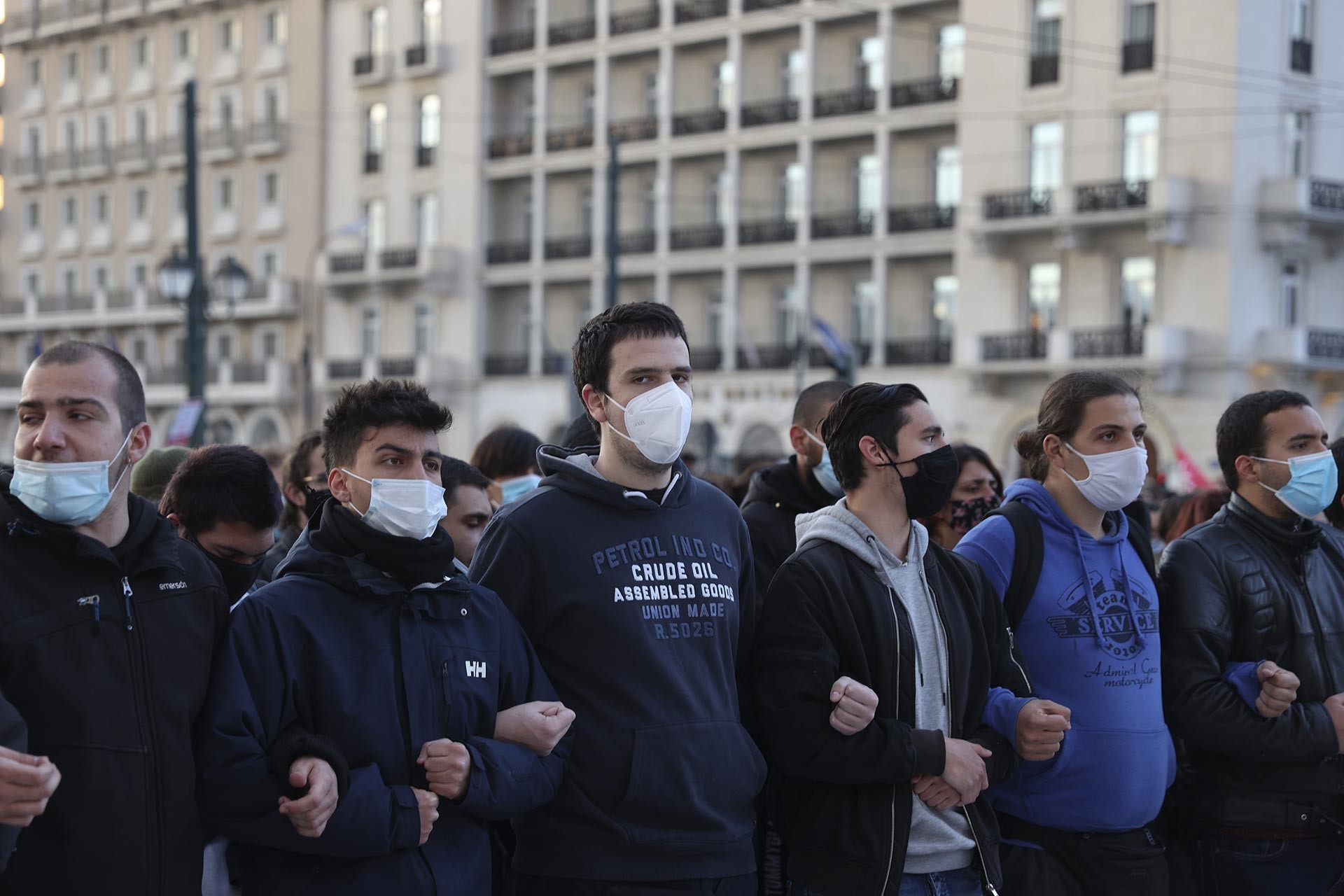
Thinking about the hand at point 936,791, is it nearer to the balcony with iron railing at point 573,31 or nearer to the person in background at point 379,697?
the person in background at point 379,697

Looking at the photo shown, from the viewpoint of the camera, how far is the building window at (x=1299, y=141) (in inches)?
1361

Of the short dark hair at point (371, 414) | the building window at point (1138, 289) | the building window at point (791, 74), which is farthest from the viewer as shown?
the building window at point (791, 74)

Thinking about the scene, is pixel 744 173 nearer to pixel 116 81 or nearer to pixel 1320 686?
pixel 116 81

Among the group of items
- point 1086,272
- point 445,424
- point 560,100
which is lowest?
point 445,424

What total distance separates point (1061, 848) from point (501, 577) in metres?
Result: 2.09

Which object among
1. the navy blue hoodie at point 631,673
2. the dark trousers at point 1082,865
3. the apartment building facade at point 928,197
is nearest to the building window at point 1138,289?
the apartment building facade at point 928,197

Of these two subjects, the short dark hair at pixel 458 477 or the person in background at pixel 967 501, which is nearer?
the short dark hair at pixel 458 477

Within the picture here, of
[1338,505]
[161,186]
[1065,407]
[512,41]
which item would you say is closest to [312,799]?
[1065,407]

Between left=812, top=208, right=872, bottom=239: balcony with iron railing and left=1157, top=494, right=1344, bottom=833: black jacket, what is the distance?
3526 cm

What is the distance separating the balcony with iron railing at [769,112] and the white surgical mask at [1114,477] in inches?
1467

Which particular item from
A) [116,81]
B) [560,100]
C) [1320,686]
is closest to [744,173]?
[560,100]

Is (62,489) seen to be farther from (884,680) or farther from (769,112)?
(769,112)

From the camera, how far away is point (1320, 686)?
5.37m

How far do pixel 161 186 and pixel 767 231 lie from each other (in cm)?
2581
